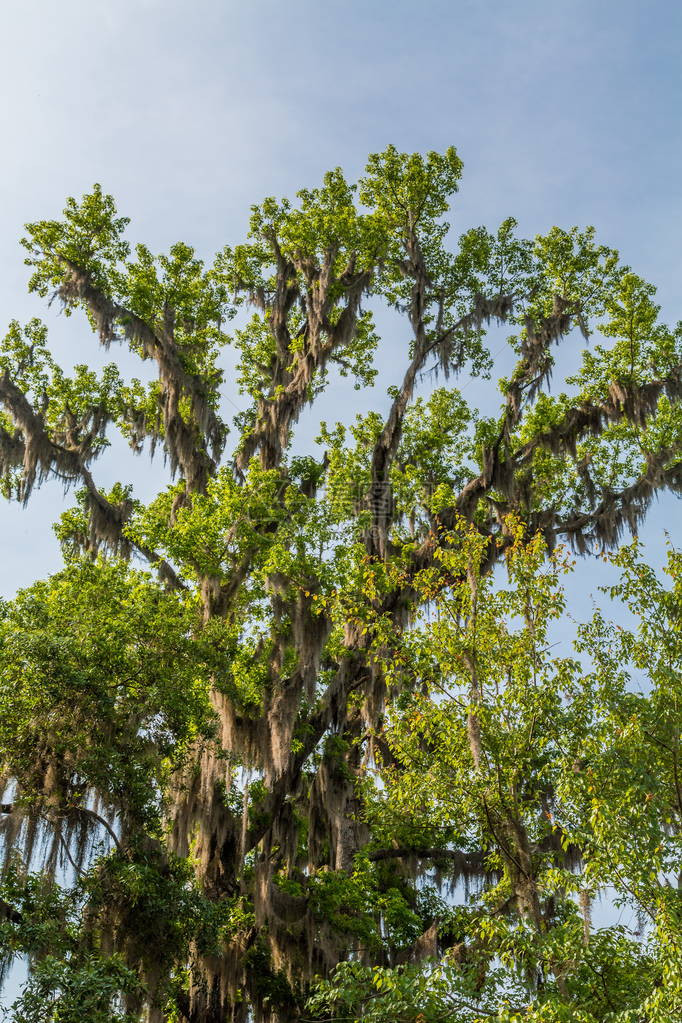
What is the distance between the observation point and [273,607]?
17531 millimetres

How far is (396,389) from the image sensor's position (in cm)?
2158

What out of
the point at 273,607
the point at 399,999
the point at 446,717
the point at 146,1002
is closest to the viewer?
the point at 399,999

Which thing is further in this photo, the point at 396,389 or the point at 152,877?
the point at 396,389

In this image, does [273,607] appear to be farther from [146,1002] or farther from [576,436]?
[576,436]

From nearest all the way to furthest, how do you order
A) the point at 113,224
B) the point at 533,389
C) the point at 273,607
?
the point at 273,607, the point at 113,224, the point at 533,389

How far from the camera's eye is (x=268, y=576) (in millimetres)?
17344

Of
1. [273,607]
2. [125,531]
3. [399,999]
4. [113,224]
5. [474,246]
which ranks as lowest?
[399,999]

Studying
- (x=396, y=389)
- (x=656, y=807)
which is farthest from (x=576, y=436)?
(x=656, y=807)

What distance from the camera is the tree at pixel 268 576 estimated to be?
1265 centimetres

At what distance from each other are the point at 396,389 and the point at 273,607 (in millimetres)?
6859

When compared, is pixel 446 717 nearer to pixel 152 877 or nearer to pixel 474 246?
pixel 152 877

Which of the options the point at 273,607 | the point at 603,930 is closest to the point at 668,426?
the point at 273,607

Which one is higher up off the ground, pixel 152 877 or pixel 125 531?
pixel 125 531

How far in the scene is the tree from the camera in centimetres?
Answer: 1265
